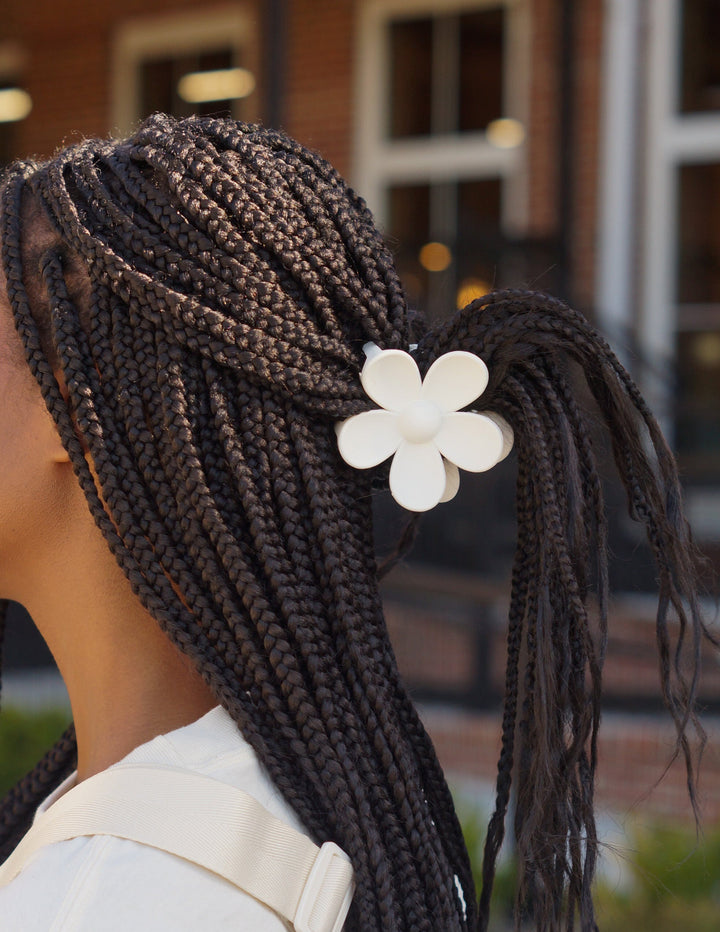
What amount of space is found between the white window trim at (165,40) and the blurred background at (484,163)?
0.05ft

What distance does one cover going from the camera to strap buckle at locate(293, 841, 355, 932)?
1.14m

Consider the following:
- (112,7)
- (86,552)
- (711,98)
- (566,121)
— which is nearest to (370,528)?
(86,552)

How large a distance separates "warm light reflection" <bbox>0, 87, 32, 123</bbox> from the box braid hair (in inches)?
335

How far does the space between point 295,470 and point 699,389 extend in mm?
6355

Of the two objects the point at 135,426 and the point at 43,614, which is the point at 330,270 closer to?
the point at 135,426

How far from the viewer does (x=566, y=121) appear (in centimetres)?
695

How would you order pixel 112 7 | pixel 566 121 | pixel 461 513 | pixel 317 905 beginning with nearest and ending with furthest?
pixel 317 905 < pixel 461 513 < pixel 566 121 < pixel 112 7

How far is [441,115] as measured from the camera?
792 centimetres

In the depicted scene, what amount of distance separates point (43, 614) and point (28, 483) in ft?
0.61

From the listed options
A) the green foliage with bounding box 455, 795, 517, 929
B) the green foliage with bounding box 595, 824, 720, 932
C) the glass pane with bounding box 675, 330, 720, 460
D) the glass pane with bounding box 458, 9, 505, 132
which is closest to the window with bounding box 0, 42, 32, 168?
the glass pane with bounding box 458, 9, 505, 132

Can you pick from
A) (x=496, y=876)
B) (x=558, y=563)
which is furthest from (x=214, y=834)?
(x=496, y=876)

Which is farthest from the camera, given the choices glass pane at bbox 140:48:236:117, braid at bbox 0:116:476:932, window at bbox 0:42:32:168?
window at bbox 0:42:32:168

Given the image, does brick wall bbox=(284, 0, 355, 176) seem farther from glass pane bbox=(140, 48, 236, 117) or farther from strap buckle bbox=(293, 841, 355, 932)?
strap buckle bbox=(293, 841, 355, 932)

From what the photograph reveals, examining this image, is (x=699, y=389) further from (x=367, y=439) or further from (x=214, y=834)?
(x=214, y=834)
